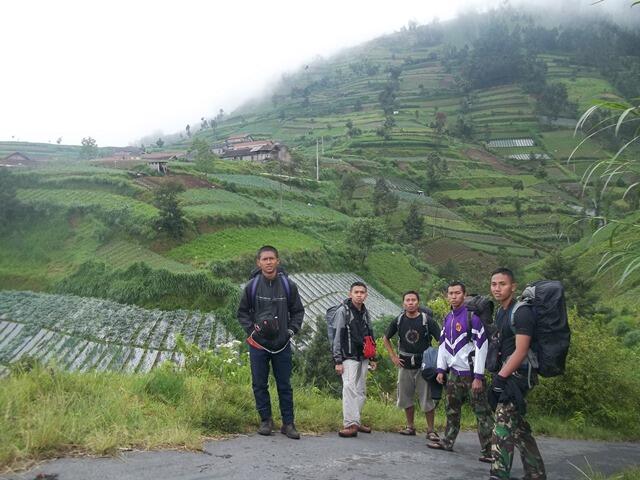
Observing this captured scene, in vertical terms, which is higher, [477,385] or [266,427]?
[477,385]

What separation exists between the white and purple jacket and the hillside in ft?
5.52

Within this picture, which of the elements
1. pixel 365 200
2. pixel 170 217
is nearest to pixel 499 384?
pixel 170 217

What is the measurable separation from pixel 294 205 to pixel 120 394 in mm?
37846

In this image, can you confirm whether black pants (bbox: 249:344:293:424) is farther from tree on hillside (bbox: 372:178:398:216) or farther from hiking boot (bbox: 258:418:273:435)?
tree on hillside (bbox: 372:178:398:216)

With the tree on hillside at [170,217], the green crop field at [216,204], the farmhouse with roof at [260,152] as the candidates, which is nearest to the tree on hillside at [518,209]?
the farmhouse with roof at [260,152]

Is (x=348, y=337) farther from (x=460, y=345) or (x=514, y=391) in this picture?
(x=514, y=391)

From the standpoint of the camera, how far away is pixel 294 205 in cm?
4238

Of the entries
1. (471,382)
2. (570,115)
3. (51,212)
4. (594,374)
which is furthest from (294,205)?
(570,115)

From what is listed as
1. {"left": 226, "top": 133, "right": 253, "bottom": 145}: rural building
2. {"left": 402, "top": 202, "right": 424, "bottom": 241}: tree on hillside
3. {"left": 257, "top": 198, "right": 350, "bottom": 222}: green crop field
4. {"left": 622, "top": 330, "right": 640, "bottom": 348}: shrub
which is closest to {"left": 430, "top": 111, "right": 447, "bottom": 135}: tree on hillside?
{"left": 226, "top": 133, "right": 253, "bottom": 145}: rural building

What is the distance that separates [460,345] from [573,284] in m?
19.6

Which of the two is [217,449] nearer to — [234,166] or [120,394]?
[120,394]

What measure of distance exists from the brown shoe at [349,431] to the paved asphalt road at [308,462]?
7 centimetres

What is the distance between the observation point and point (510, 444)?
445cm

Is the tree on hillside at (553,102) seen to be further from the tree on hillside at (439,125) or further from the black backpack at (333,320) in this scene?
the black backpack at (333,320)
